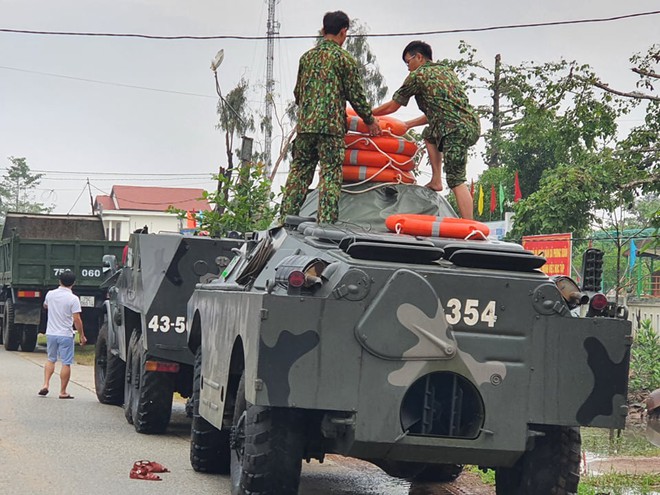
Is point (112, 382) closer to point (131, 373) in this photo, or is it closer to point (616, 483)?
point (131, 373)

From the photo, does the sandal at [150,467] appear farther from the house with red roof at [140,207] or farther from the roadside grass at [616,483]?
the house with red roof at [140,207]

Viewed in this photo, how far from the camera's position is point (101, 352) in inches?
631

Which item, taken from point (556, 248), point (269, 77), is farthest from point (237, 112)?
point (556, 248)

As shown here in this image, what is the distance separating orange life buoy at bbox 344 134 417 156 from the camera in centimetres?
941

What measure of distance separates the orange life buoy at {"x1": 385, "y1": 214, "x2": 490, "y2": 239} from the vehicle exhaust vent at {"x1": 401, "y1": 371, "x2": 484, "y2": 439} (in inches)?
54.4

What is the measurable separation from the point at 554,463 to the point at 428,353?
119 cm

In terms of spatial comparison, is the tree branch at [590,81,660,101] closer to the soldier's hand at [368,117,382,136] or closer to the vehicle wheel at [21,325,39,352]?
the soldier's hand at [368,117,382,136]

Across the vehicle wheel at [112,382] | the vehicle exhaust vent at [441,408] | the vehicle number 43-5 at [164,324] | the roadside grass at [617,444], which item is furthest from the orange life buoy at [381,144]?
the vehicle wheel at [112,382]

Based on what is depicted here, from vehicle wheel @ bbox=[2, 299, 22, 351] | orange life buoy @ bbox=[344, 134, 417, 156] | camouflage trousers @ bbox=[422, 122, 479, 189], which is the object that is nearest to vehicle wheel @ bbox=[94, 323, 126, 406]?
orange life buoy @ bbox=[344, 134, 417, 156]

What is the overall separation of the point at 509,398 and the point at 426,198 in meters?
2.62

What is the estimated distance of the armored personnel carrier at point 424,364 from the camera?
689 centimetres

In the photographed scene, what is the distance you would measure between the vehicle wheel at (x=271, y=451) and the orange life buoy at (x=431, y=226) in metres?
1.63

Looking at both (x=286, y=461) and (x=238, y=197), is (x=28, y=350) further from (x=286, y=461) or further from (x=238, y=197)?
(x=286, y=461)

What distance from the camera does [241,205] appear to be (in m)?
17.8
